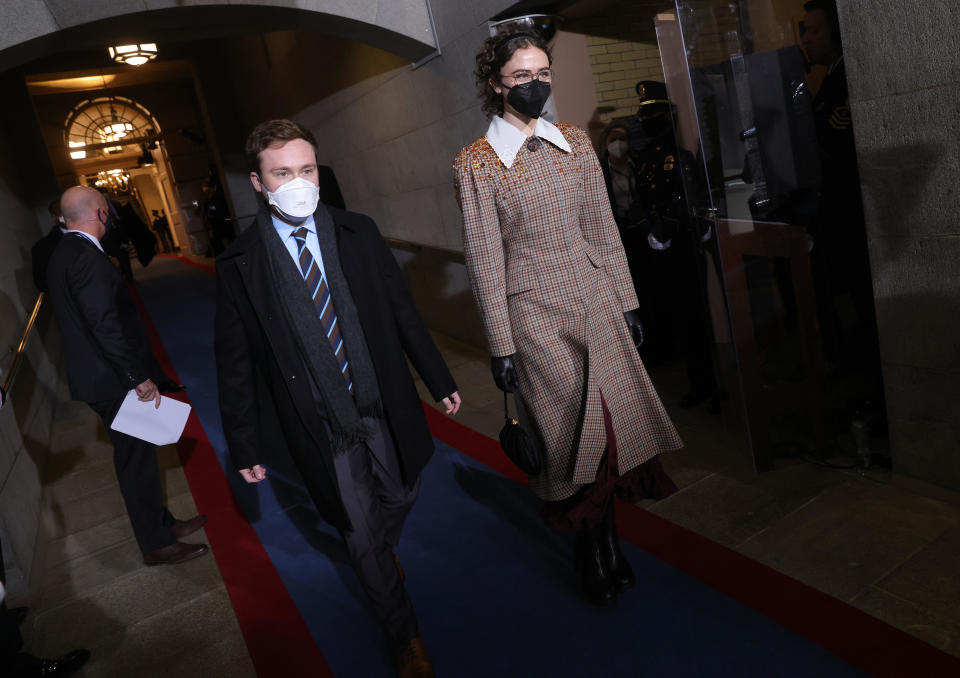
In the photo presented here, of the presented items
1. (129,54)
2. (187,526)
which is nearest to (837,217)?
(187,526)

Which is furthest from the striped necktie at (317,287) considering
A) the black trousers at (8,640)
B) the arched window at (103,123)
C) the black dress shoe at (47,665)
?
the arched window at (103,123)

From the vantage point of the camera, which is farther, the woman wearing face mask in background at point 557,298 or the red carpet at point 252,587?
the red carpet at point 252,587

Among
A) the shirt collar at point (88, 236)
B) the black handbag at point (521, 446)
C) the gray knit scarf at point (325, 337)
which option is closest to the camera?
the gray knit scarf at point (325, 337)

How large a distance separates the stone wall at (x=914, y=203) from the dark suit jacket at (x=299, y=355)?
1794 millimetres

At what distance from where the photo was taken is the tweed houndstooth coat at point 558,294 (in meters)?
2.18

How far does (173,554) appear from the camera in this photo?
10.6 feet

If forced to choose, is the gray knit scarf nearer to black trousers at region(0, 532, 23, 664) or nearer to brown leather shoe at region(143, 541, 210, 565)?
black trousers at region(0, 532, 23, 664)

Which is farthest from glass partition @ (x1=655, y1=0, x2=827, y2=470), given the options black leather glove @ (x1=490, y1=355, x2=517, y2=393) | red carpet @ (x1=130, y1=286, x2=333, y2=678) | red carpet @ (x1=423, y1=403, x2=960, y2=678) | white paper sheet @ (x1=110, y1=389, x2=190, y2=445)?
white paper sheet @ (x1=110, y1=389, x2=190, y2=445)

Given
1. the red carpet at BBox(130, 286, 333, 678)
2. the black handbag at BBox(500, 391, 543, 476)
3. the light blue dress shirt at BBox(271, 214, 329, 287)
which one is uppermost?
the light blue dress shirt at BBox(271, 214, 329, 287)

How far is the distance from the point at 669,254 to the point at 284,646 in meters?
2.90

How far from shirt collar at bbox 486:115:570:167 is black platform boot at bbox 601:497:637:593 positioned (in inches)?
49.9

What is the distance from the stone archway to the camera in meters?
4.22

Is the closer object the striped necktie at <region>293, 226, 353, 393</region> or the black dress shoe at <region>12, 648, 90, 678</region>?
the striped necktie at <region>293, 226, 353, 393</region>

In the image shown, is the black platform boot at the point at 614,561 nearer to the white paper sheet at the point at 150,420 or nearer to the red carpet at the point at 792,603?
the red carpet at the point at 792,603
